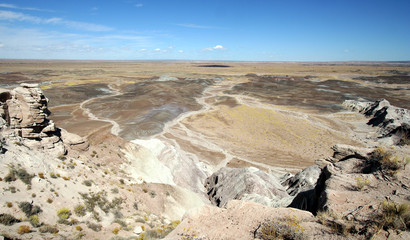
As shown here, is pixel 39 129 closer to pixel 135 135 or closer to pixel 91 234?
pixel 91 234

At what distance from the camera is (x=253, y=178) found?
17484mm

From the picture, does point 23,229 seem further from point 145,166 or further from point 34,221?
point 145,166

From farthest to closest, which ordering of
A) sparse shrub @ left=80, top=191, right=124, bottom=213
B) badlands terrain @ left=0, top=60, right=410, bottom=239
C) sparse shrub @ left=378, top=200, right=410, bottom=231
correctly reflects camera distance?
sparse shrub @ left=80, top=191, right=124, bottom=213 < badlands terrain @ left=0, top=60, right=410, bottom=239 < sparse shrub @ left=378, top=200, right=410, bottom=231

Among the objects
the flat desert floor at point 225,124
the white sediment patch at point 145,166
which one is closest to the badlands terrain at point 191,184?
the white sediment patch at point 145,166

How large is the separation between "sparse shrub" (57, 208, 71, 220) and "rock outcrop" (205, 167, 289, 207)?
953 centimetres

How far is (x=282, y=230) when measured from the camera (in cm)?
677

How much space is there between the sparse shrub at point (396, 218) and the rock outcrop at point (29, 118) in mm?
16475

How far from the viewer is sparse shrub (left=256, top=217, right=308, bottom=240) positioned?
6.52 meters

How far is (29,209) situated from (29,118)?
8.00 meters

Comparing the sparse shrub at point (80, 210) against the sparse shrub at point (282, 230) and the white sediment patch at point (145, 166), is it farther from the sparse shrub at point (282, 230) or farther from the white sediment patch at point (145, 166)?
the sparse shrub at point (282, 230)

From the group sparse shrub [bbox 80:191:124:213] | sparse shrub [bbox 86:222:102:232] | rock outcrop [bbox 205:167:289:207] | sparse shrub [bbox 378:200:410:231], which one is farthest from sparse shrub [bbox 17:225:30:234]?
sparse shrub [bbox 378:200:410:231]

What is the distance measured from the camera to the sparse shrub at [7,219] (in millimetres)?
7387

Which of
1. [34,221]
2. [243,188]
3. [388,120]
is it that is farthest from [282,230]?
[388,120]

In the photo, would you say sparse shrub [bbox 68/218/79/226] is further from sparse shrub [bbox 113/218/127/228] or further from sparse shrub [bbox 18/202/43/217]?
sparse shrub [bbox 113/218/127/228]
